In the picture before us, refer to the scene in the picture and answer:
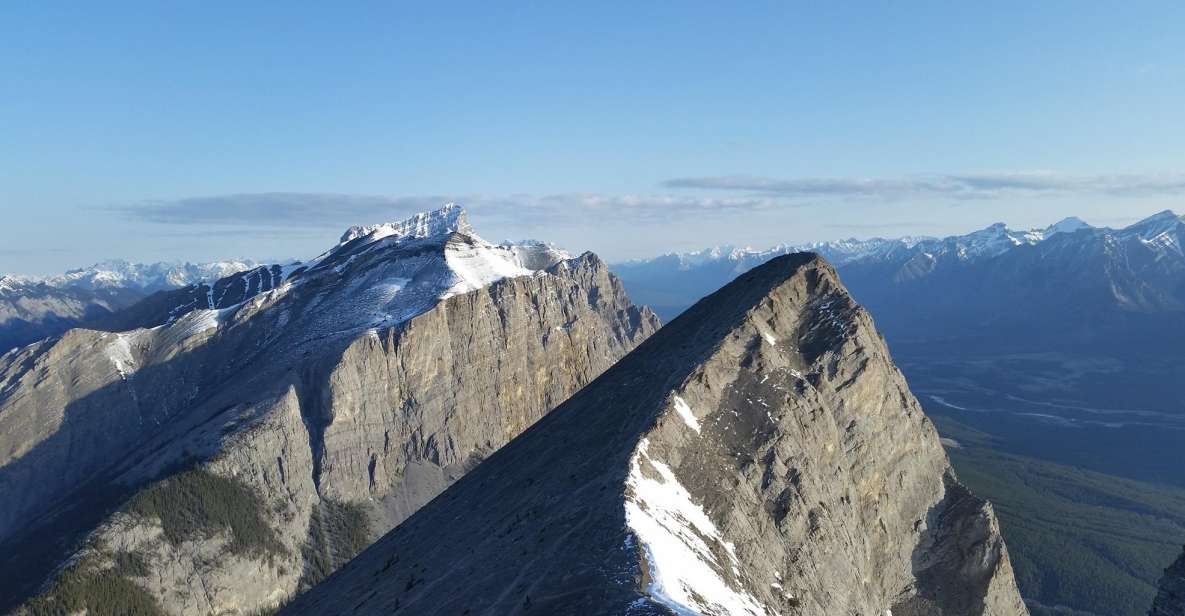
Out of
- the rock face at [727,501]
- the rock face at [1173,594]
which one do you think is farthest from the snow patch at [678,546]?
the rock face at [1173,594]

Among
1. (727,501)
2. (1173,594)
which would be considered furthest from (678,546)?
(1173,594)

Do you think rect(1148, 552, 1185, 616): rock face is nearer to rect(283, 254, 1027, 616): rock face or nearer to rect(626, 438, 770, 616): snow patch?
rect(283, 254, 1027, 616): rock face

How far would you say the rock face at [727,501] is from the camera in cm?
5791

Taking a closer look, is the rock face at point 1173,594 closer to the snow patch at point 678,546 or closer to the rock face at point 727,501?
the rock face at point 727,501

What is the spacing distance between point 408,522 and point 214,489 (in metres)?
85.5

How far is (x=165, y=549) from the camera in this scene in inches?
6053

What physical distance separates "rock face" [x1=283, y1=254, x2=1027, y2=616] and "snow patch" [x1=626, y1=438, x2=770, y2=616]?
0.19 m

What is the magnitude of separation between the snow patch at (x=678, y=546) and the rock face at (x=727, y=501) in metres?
0.19

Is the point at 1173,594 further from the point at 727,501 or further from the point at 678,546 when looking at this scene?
the point at 678,546

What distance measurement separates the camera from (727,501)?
68750mm

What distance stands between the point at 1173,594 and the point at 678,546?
40613mm

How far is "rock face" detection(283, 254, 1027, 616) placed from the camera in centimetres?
5791

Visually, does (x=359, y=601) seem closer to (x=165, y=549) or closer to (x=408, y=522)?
(x=408, y=522)

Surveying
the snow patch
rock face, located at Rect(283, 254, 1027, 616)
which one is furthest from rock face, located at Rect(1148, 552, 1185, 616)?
the snow patch
